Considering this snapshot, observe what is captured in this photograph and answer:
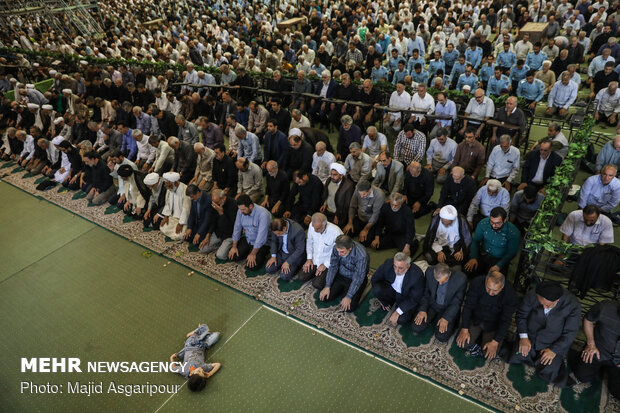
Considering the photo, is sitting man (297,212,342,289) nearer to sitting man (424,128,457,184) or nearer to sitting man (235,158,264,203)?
sitting man (235,158,264,203)

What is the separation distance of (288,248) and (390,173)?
2117mm

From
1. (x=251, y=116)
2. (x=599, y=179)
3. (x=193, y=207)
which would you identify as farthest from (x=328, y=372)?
(x=251, y=116)

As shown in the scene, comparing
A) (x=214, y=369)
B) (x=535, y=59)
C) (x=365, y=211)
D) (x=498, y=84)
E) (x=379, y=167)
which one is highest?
(x=535, y=59)

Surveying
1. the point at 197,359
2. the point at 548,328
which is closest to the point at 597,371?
the point at 548,328

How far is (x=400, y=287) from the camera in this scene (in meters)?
4.44

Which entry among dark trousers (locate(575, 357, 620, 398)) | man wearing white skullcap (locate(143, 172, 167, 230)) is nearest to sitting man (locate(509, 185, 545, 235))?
dark trousers (locate(575, 357, 620, 398))

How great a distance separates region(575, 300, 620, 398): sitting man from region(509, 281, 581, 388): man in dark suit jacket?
0.15 meters

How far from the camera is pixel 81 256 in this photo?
6.24 meters

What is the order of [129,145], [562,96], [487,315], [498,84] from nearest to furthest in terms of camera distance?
[487,315] < [562,96] < [498,84] < [129,145]

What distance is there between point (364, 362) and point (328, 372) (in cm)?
40

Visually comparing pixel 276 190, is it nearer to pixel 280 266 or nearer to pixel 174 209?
pixel 280 266

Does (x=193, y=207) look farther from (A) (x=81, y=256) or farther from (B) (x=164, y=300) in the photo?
(A) (x=81, y=256)

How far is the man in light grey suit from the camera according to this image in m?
6.20

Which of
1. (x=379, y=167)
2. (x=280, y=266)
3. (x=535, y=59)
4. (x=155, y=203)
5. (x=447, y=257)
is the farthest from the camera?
(x=535, y=59)
